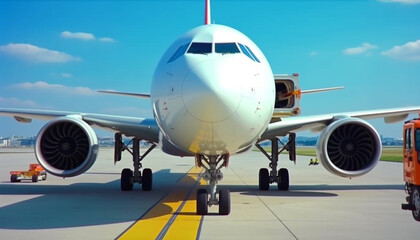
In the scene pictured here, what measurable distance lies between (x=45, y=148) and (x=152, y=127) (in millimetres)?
2827

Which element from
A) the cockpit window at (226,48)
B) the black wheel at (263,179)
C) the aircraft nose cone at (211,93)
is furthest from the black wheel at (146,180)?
the aircraft nose cone at (211,93)

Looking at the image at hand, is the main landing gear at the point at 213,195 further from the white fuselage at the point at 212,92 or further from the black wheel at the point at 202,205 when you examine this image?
the white fuselage at the point at 212,92

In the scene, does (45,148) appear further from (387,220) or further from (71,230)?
(387,220)

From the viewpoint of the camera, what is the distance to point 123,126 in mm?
12625

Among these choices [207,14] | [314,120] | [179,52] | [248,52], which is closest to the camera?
[179,52]

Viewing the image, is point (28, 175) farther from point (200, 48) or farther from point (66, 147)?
point (200, 48)

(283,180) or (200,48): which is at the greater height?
(200,48)

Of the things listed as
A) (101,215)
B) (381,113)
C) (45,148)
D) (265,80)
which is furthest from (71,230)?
(381,113)

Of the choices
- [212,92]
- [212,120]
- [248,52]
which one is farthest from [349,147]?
[212,92]

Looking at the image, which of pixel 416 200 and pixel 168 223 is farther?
pixel 168 223

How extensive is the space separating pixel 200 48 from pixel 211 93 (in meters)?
1.70

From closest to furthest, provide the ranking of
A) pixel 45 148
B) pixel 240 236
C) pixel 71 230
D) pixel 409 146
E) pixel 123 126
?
pixel 240 236 → pixel 71 230 → pixel 409 146 → pixel 45 148 → pixel 123 126

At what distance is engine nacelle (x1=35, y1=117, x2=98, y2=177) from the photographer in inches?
446

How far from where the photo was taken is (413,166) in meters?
7.57
